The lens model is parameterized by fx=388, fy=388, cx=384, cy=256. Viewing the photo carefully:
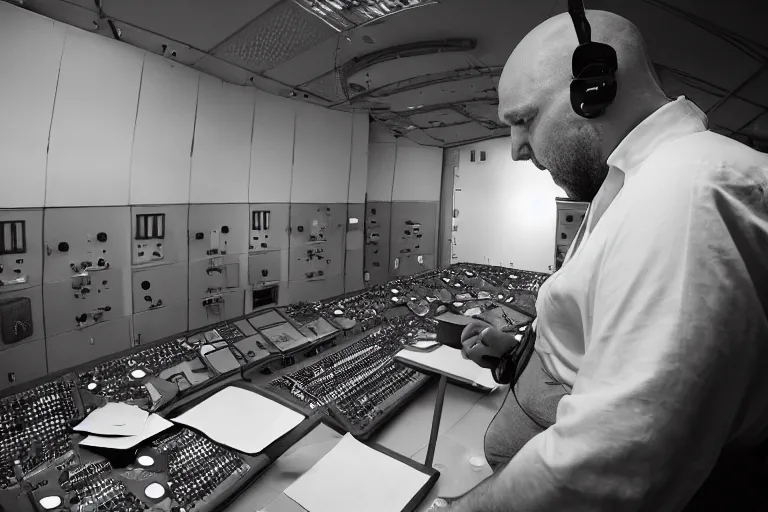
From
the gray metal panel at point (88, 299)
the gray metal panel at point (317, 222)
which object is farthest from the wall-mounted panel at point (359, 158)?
the gray metal panel at point (88, 299)

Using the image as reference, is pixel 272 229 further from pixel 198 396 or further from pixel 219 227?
pixel 198 396

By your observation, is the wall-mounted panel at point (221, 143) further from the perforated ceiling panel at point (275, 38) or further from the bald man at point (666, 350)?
the bald man at point (666, 350)

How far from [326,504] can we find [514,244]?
6574mm

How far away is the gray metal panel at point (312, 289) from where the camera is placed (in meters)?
5.49

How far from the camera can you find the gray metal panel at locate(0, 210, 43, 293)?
9.96ft

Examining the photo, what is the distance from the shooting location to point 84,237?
11.5 feet

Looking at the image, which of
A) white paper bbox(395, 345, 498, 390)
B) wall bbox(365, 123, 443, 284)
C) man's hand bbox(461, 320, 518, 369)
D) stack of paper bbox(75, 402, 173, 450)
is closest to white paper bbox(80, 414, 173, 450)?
stack of paper bbox(75, 402, 173, 450)

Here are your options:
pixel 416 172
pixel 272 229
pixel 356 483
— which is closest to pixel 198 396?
pixel 356 483

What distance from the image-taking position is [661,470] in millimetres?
403

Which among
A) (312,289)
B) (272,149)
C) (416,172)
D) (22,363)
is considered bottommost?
(22,363)

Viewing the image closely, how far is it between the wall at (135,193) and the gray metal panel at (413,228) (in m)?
1.71

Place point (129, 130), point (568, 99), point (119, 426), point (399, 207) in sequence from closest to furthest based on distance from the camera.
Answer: point (568, 99), point (119, 426), point (129, 130), point (399, 207)

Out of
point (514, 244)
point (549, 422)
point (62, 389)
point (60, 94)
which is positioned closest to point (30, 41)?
point (60, 94)

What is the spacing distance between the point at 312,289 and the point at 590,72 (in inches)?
214
